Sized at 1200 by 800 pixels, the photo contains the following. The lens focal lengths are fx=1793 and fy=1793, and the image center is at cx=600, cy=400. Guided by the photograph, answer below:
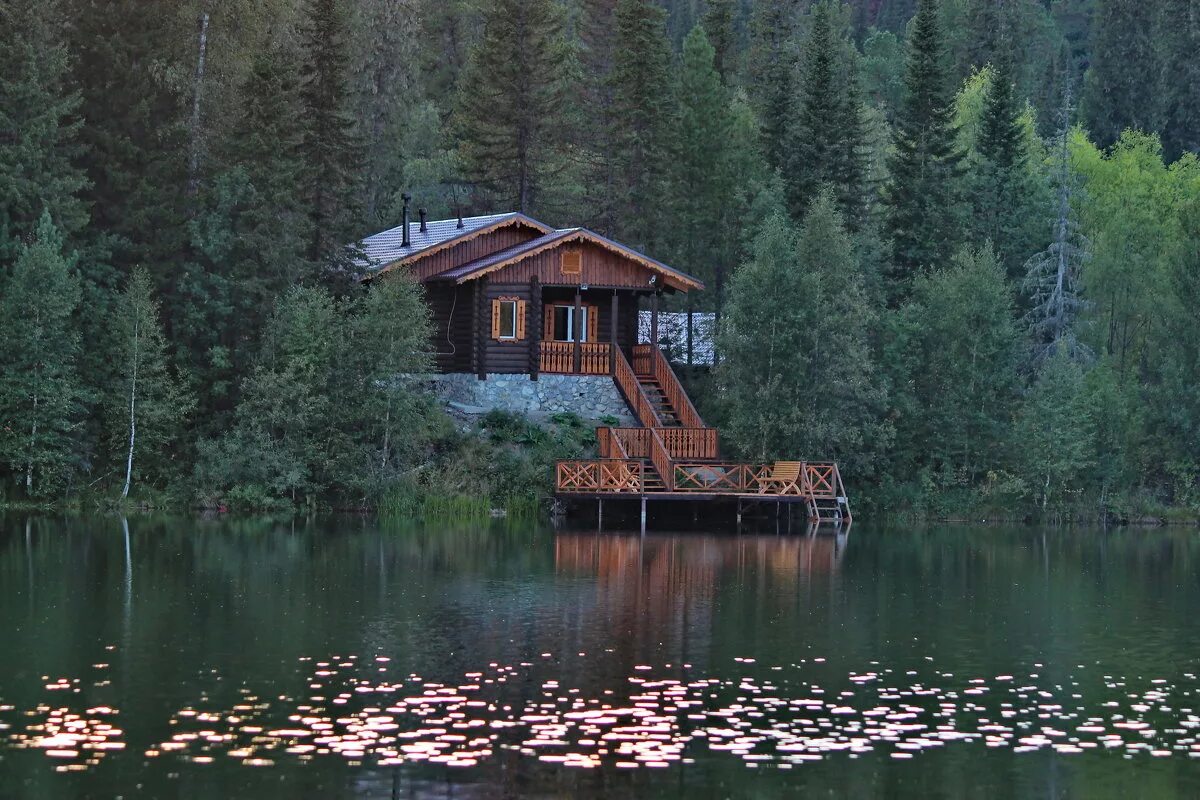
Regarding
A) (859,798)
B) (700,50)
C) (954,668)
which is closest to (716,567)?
(954,668)

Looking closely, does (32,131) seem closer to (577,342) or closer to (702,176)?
(577,342)

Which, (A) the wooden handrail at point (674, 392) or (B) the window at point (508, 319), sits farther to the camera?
(B) the window at point (508, 319)

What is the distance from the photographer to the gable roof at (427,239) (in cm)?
5625

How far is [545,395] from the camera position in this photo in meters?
55.9

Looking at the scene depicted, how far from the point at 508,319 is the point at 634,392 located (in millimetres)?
4851

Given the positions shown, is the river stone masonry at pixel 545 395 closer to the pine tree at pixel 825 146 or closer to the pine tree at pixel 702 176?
the pine tree at pixel 825 146

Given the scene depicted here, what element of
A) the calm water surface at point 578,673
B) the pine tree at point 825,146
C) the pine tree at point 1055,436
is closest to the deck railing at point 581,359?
the pine tree at point 825,146

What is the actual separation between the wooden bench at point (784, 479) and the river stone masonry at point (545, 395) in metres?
6.28

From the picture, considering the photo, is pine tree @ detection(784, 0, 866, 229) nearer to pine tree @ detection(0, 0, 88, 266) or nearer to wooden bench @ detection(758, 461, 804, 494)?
wooden bench @ detection(758, 461, 804, 494)

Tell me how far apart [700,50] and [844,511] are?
23253 mm

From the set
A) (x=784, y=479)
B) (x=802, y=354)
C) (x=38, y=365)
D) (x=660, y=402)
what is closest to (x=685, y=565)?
(x=784, y=479)

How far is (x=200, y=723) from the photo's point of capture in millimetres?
20594

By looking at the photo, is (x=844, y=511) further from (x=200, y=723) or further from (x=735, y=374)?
(x=200, y=723)

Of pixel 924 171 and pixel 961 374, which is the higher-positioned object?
pixel 924 171
